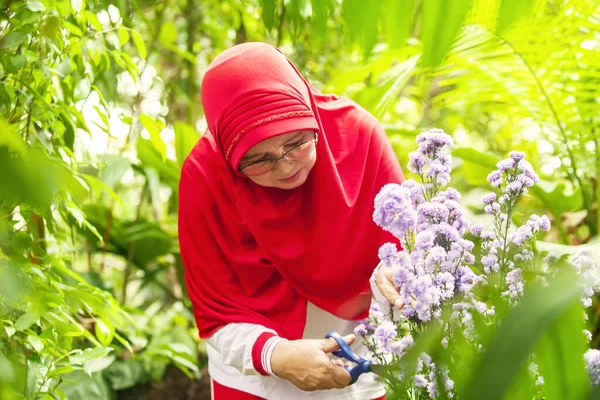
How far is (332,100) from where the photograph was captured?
1231mm

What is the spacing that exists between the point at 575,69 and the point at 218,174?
95cm

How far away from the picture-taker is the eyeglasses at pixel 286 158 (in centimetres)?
105

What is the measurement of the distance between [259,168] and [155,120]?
1.10ft

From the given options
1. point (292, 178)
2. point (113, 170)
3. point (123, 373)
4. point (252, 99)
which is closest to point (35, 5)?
point (252, 99)

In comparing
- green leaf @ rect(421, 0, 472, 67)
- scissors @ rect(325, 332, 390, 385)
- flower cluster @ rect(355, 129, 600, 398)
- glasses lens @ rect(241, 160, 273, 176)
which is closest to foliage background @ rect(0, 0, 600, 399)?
green leaf @ rect(421, 0, 472, 67)

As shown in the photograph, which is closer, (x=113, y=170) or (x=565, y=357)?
(x=565, y=357)

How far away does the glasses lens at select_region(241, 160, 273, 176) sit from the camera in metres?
1.05

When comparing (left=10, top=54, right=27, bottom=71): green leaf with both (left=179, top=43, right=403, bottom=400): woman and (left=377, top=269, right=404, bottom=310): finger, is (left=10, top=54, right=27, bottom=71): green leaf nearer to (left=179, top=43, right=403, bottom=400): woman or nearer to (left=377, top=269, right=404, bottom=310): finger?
(left=179, top=43, right=403, bottom=400): woman

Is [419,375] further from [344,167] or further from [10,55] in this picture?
[10,55]

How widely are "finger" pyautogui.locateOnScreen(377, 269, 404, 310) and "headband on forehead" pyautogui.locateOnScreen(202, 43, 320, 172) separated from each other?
0.26 m

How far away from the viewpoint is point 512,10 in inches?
16.7

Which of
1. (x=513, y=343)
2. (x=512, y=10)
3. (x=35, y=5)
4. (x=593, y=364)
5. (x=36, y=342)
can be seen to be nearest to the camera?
(x=513, y=343)

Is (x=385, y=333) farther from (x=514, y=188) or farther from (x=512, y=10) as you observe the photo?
(x=512, y=10)

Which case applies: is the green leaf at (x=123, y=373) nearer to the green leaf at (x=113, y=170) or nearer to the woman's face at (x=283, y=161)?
the green leaf at (x=113, y=170)
